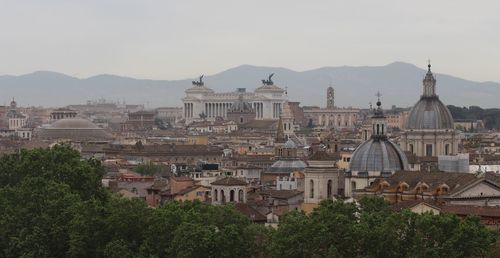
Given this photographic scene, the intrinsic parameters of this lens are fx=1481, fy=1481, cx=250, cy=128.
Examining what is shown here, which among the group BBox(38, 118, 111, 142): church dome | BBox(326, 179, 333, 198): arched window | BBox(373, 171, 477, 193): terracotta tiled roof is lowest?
BBox(326, 179, 333, 198): arched window

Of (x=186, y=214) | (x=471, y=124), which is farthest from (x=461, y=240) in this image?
(x=471, y=124)

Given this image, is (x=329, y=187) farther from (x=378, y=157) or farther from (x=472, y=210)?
(x=472, y=210)

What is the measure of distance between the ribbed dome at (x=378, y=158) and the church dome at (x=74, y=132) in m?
92.1

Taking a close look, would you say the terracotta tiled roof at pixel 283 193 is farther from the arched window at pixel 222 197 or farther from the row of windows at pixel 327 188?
the arched window at pixel 222 197

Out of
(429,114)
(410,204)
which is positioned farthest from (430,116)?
(410,204)

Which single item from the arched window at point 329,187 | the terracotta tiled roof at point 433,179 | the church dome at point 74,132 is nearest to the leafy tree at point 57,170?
the arched window at point 329,187

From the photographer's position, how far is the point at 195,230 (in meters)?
44.1

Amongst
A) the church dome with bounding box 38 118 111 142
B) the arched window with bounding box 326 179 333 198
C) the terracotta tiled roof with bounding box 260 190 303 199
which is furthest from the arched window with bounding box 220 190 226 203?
the church dome with bounding box 38 118 111 142

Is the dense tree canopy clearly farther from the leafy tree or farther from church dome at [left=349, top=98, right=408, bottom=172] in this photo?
church dome at [left=349, top=98, right=408, bottom=172]

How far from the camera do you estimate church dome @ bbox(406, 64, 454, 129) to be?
88.7 metres

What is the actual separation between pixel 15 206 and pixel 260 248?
34.0 ft

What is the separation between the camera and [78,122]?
580 ft

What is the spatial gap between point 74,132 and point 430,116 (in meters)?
86.0

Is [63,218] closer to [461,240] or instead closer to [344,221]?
[344,221]
